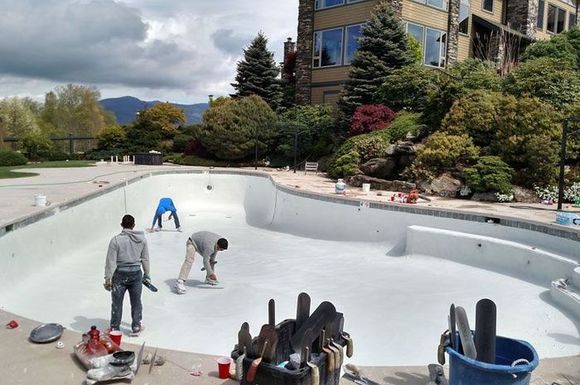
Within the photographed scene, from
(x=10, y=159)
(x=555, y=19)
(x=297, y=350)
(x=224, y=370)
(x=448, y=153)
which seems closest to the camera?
(x=297, y=350)

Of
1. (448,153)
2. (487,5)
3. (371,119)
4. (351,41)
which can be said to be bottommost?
(448,153)

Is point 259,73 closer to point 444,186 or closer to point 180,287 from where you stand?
point 444,186

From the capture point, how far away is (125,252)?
5.51m

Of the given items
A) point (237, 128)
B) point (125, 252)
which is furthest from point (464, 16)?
point (125, 252)

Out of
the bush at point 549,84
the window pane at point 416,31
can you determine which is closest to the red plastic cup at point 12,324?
the bush at point 549,84

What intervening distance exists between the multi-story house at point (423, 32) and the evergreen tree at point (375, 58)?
1.84 m

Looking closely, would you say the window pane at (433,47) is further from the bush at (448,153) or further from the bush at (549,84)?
the bush at (448,153)

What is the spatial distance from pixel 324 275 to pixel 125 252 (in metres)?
4.48

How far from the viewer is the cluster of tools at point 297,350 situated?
3.04m

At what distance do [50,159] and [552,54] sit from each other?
84.3ft

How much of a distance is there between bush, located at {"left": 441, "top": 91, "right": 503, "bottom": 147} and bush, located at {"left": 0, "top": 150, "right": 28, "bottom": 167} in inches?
742

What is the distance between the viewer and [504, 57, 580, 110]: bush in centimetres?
1511

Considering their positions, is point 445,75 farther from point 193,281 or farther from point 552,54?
point 193,281

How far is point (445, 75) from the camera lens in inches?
738
